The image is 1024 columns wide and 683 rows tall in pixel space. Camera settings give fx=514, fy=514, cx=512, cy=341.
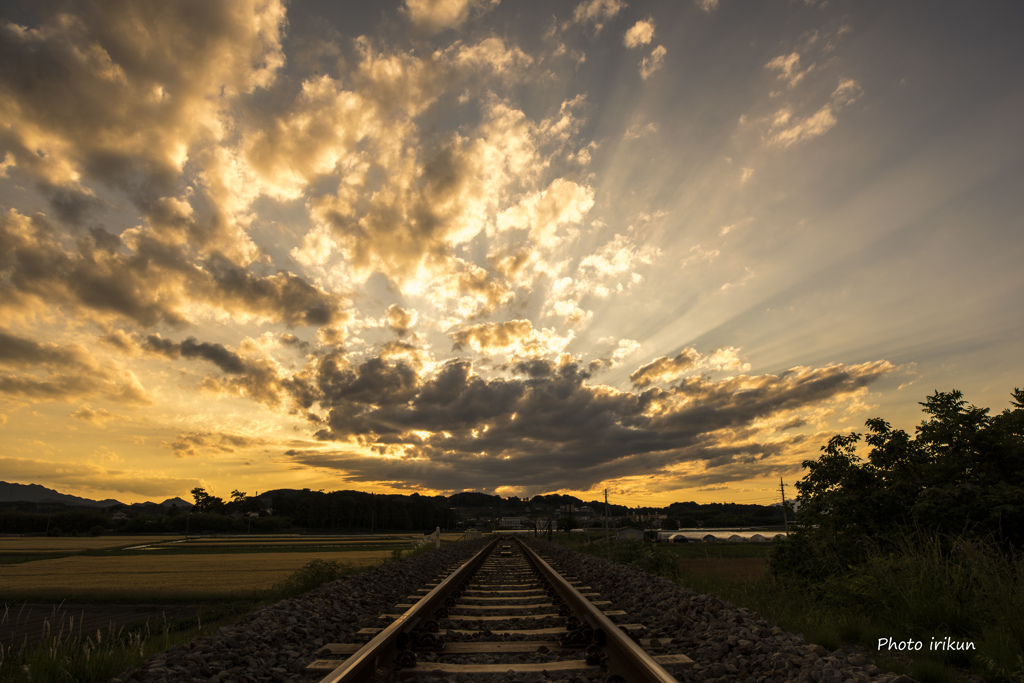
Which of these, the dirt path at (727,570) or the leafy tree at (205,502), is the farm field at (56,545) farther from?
the leafy tree at (205,502)

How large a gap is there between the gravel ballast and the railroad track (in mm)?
155

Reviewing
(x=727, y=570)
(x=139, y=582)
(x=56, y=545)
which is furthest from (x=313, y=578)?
(x=56, y=545)

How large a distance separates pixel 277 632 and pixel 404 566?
7.65m

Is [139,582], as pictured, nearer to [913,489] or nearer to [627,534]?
[913,489]

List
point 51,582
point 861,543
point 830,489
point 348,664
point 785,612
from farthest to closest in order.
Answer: point 51,582, point 830,489, point 861,543, point 785,612, point 348,664

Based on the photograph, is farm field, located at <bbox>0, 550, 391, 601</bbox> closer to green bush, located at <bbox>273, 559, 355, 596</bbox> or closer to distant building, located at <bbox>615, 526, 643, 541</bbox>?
green bush, located at <bbox>273, 559, 355, 596</bbox>

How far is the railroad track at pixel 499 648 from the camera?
374 cm

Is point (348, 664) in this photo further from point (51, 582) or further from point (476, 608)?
point (51, 582)

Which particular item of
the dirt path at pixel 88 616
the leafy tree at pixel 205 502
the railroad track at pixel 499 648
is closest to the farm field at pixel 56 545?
the dirt path at pixel 88 616

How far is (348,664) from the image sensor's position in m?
3.54

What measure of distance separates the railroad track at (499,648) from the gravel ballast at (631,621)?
0.16m

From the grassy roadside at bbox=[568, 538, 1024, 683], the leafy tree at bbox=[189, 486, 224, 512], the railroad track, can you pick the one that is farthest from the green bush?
the leafy tree at bbox=[189, 486, 224, 512]

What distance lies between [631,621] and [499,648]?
6.36 ft

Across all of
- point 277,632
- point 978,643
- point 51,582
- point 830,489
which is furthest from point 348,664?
point 51,582
